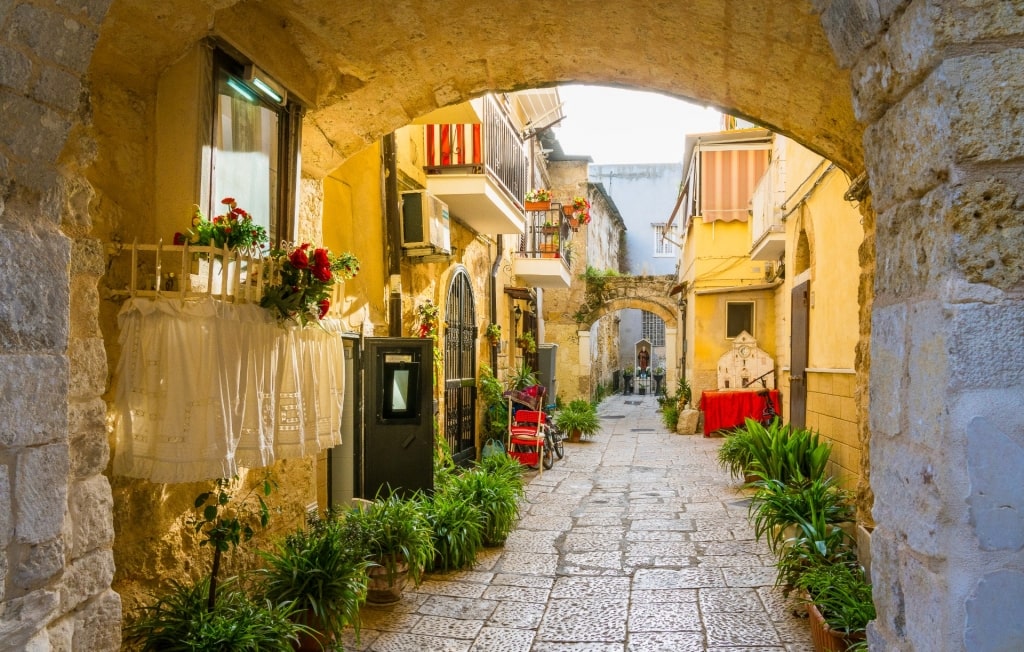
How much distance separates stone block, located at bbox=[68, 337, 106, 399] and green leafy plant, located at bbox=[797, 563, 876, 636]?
3306mm

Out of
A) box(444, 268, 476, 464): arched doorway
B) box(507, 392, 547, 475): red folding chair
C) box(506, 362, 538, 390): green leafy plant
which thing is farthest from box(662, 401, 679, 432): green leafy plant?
box(444, 268, 476, 464): arched doorway

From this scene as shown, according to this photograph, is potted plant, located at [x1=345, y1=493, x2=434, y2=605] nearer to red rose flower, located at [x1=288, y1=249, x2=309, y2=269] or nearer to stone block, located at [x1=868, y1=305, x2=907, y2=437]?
red rose flower, located at [x1=288, y1=249, x2=309, y2=269]

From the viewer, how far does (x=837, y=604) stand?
12.5ft

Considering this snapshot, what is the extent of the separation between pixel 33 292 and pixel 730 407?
467 inches

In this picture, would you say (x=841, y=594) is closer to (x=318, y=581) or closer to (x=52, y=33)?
(x=318, y=581)

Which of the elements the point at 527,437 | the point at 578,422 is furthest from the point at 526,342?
the point at 527,437

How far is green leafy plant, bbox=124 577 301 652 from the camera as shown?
3.06 metres

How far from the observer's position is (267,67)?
4023 millimetres

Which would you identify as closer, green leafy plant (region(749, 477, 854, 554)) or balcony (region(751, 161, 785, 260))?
green leafy plant (region(749, 477, 854, 554))

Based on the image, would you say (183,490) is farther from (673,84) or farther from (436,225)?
(436,225)

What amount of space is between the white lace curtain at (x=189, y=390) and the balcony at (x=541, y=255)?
10640mm

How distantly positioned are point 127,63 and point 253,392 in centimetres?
152

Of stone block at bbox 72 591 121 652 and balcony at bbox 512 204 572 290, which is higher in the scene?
balcony at bbox 512 204 572 290

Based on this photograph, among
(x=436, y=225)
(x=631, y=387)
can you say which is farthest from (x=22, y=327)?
(x=631, y=387)
